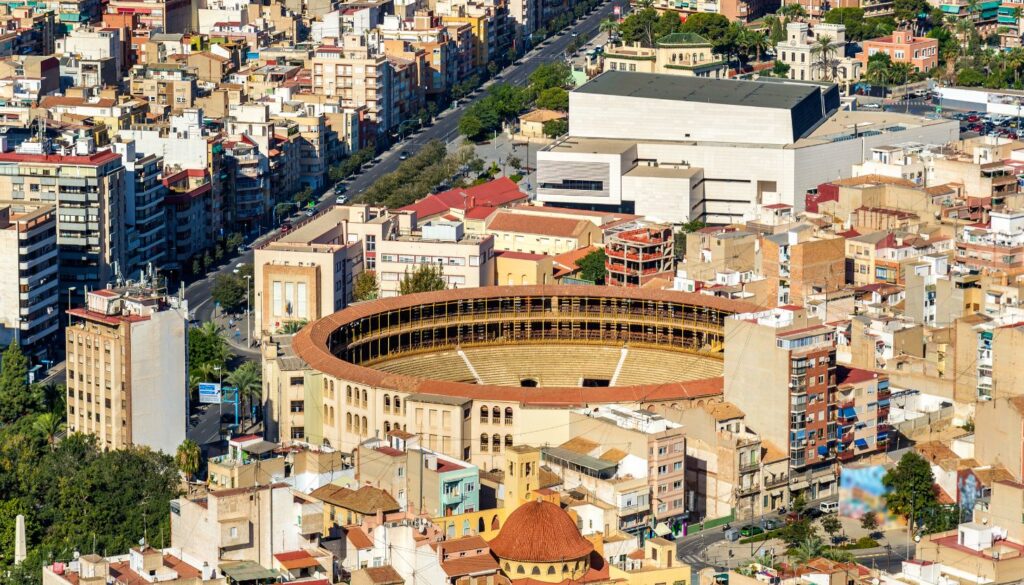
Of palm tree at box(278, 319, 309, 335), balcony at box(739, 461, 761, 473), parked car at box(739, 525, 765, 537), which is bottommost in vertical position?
parked car at box(739, 525, 765, 537)

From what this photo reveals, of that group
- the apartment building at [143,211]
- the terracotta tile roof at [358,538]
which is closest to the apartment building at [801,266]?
the apartment building at [143,211]

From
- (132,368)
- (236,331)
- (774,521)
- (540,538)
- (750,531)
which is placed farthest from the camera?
(236,331)

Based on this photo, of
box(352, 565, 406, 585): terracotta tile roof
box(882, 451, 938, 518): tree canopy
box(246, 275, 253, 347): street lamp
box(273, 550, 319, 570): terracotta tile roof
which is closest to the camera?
box(352, 565, 406, 585): terracotta tile roof

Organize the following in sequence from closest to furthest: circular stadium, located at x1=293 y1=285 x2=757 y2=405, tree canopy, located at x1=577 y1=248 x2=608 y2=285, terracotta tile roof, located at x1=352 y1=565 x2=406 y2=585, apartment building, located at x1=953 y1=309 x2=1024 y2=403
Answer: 1. terracotta tile roof, located at x1=352 y1=565 x2=406 y2=585
2. apartment building, located at x1=953 y1=309 x2=1024 y2=403
3. circular stadium, located at x1=293 y1=285 x2=757 y2=405
4. tree canopy, located at x1=577 y1=248 x2=608 y2=285

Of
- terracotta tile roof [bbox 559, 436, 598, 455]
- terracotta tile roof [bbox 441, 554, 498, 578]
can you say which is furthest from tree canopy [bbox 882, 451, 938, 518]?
terracotta tile roof [bbox 441, 554, 498, 578]

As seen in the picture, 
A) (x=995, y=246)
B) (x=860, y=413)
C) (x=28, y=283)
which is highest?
(x=995, y=246)

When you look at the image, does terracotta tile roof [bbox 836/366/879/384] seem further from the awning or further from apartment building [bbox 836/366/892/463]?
the awning

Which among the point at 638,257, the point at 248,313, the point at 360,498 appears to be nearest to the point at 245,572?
the point at 360,498

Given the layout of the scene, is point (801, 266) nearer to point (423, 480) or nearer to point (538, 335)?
point (538, 335)
